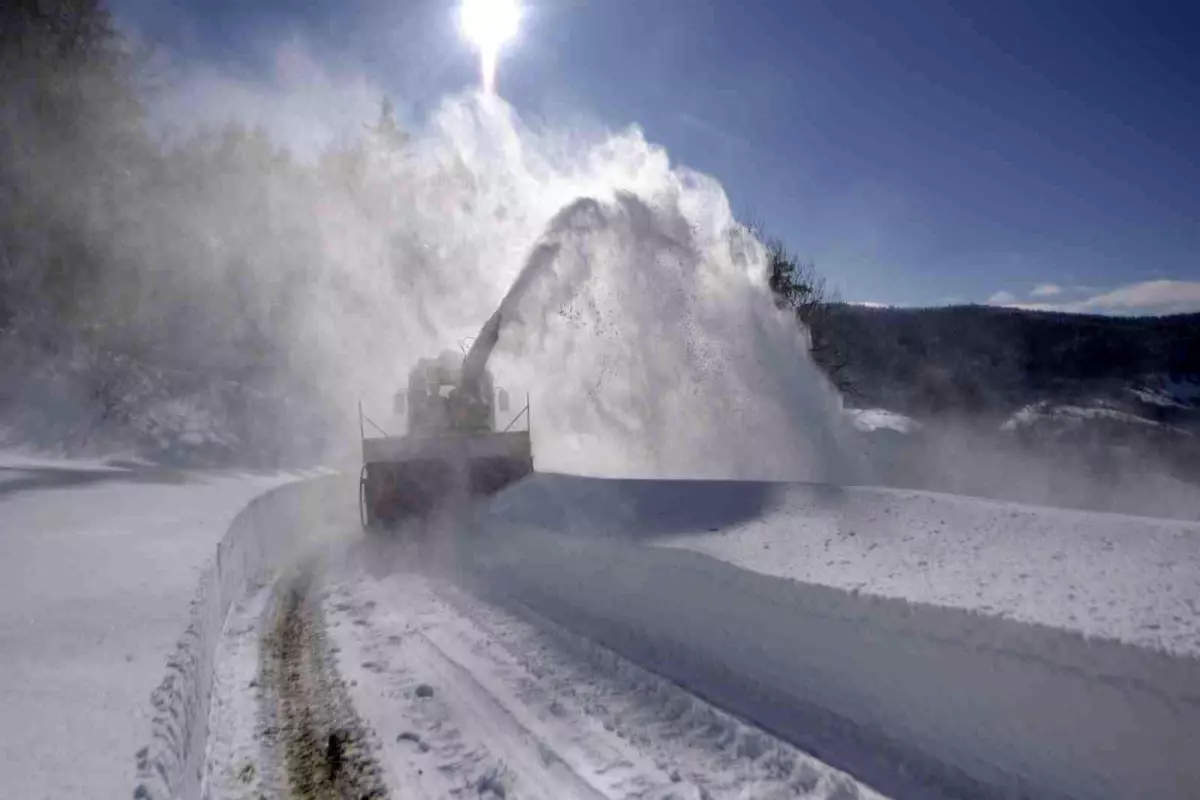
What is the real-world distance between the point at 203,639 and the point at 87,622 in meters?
0.82

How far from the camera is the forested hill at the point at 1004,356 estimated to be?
58375 millimetres

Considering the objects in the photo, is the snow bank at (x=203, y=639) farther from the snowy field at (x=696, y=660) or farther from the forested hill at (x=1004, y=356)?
the forested hill at (x=1004, y=356)

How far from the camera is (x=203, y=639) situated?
5.88 m

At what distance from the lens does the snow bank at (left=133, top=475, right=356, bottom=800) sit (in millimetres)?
3633

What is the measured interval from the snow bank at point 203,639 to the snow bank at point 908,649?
10.1 ft

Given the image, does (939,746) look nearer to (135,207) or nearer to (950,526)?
(950,526)

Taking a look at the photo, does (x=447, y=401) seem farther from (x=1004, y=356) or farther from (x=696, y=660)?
(x=1004, y=356)

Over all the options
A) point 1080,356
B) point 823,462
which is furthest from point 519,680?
point 1080,356

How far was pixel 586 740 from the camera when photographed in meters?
4.76

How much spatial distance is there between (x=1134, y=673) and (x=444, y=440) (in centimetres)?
1070

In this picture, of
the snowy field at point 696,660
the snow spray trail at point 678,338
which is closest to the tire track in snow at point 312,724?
the snowy field at point 696,660

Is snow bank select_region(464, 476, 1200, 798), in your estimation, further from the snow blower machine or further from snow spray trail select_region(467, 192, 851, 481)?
snow spray trail select_region(467, 192, 851, 481)

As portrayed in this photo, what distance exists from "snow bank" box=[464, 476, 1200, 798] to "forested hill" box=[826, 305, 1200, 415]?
46662 millimetres

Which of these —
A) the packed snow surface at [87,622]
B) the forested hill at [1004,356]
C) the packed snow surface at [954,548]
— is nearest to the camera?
the packed snow surface at [87,622]
